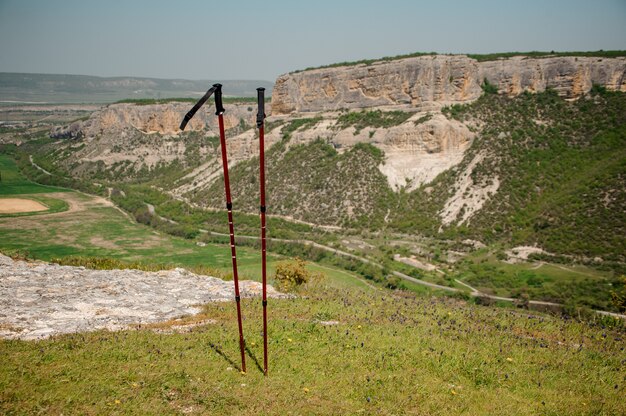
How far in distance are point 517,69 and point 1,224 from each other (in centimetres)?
8093

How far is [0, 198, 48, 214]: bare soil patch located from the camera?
7794cm

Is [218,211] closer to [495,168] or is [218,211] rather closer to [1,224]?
[1,224]

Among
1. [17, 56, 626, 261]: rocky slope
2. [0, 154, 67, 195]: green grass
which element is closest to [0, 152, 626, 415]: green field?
[17, 56, 626, 261]: rocky slope

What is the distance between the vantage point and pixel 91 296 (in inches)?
586

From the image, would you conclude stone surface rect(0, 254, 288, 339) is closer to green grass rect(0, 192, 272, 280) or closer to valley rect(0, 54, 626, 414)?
valley rect(0, 54, 626, 414)

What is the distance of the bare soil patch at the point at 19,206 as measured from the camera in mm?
77938

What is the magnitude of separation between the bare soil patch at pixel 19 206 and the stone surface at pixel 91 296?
231ft

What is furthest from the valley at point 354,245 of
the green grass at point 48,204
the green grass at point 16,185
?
the green grass at point 16,185

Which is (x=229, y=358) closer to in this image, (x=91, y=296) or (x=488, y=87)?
(x=91, y=296)

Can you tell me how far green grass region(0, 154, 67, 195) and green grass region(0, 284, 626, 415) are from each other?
101m

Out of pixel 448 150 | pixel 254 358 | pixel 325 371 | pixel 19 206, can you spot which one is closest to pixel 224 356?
pixel 254 358

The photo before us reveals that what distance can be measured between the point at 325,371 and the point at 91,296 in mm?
9362

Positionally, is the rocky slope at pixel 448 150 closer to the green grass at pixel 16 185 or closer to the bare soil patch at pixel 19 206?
the bare soil patch at pixel 19 206

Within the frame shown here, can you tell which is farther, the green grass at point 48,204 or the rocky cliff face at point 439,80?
the green grass at point 48,204
